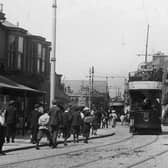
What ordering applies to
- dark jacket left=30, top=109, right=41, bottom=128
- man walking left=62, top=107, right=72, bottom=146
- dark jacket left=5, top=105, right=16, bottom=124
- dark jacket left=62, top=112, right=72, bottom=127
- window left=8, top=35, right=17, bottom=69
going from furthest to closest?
1. window left=8, top=35, right=17, bottom=69
2. dark jacket left=62, top=112, right=72, bottom=127
3. man walking left=62, top=107, right=72, bottom=146
4. dark jacket left=5, top=105, right=16, bottom=124
5. dark jacket left=30, top=109, right=41, bottom=128

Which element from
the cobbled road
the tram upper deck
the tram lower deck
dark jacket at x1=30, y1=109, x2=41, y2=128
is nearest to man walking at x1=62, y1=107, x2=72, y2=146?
dark jacket at x1=30, y1=109, x2=41, y2=128

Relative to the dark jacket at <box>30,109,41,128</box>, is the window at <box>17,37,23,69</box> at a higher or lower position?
higher

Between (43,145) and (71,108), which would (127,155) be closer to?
(43,145)

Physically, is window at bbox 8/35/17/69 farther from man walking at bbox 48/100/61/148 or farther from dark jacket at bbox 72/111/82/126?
man walking at bbox 48/100/61/148

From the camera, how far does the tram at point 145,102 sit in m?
32.8


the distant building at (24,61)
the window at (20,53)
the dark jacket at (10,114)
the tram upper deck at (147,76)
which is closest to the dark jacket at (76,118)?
the dark jacket at (10,114)

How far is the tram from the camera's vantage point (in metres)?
32.8

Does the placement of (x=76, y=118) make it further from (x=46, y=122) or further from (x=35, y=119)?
(x=46, y=122)

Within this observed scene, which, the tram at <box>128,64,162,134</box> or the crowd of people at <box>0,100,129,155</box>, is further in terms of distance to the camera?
the tram at <box>128,64,162,134</box>

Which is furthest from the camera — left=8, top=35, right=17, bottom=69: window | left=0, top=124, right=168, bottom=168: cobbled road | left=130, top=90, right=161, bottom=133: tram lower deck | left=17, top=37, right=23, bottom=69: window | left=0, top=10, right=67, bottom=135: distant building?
left=17, top=37, right=23, bottom=69: window

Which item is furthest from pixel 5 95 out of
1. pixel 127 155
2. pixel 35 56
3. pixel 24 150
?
pixel 35 56

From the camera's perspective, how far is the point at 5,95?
1066 inches

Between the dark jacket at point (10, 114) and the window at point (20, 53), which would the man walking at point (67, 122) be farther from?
the window at point (20, 53)

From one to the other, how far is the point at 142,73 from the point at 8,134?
1591cm
